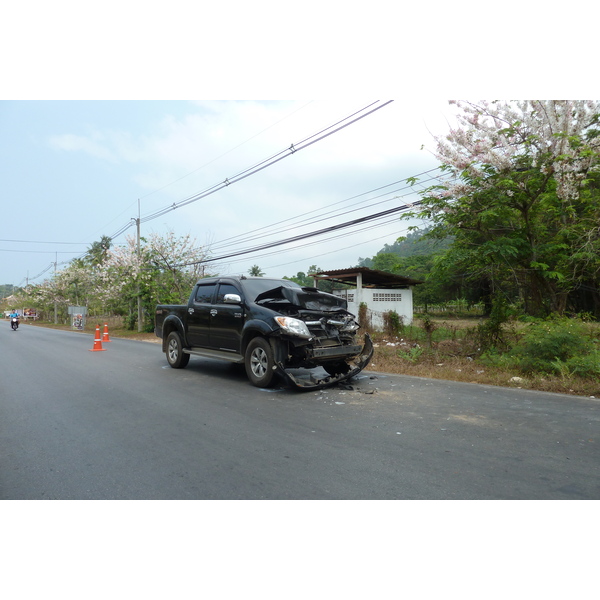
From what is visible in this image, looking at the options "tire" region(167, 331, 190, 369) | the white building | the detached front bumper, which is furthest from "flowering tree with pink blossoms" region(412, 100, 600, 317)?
the white building

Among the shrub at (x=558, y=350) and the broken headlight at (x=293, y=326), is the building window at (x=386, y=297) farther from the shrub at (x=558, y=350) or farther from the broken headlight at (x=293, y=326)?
the broken headlight at (x=293, y=326)

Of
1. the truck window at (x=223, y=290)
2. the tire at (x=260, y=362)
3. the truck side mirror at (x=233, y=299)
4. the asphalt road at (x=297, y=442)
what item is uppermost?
the truck window at (x=223, y=290)

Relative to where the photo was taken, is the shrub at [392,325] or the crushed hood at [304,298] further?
the shrub at [392,325]

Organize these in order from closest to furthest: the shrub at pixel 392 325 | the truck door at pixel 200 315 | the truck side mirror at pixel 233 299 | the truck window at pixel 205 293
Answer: the truck side mirror at pixel 233 299, the truck door at pixel 200 315, the truck window at pixel 205 293, the shrub at pixel 392 325

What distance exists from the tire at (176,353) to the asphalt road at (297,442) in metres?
1.97

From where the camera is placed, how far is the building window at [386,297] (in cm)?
2298

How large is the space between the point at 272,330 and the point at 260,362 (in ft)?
2.53

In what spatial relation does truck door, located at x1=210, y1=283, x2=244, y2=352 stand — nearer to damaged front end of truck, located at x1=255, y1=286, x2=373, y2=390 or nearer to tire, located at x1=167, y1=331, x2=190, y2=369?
damaged front end of truck, located at x1=255, y1=286, x2=373, y2=390

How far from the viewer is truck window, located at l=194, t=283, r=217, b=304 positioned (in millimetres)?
9172

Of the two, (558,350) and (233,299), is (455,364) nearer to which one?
(558,350)

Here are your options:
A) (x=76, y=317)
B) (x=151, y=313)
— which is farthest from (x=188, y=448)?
(x=76, y=317)

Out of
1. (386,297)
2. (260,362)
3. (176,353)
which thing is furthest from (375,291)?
(260,362)

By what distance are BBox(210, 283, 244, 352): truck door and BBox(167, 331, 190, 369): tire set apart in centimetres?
138

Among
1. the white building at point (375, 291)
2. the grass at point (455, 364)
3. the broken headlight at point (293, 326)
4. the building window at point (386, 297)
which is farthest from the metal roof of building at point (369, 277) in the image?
the broken headlight at point (293, 326)
